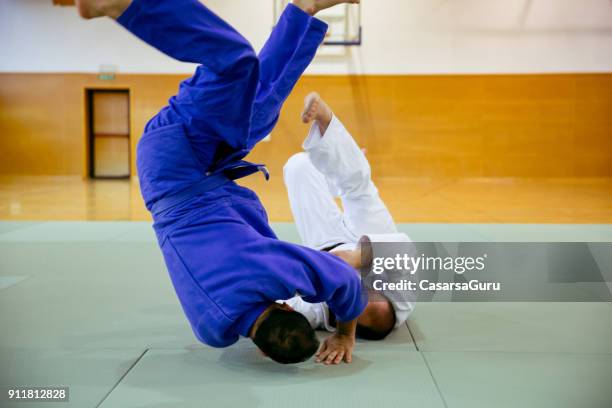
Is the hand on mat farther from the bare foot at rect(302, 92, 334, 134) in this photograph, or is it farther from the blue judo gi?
the bare foot at rect(302, 92, 334, 134)

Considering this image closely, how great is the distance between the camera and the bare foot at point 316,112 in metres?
2.60

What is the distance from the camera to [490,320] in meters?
2.54

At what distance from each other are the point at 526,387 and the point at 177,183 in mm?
1285

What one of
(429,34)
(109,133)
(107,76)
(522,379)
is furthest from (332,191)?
(109,133)

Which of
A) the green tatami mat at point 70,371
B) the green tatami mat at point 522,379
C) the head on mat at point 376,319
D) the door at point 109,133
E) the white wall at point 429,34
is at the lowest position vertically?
the green tatami mat at point 522,379

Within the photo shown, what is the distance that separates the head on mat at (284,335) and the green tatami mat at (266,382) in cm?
11

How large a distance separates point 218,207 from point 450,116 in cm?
833

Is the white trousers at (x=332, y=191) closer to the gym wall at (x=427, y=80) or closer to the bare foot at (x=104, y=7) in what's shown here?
the bare foot at (x=104, y=7)

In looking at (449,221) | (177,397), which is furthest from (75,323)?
(449,221)

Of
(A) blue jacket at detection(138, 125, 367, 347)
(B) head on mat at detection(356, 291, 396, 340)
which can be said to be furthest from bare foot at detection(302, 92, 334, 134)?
(B) head on mat at detection(356, 291, 396, 340)

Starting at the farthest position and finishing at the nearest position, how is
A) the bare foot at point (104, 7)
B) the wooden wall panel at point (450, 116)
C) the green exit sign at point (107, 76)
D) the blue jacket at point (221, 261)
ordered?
the green exit sign at point (107, 76)
the wooden wall panel at point (450, 116)
the blue jacket at point (221, 261)
the bare foot at point (104, 7)

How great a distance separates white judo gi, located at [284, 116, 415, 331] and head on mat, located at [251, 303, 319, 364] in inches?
34.3

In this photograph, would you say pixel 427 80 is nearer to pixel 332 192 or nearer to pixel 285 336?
pixel 332 192

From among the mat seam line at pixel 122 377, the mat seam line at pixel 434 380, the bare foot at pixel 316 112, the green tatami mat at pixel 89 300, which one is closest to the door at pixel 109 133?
the green tatami mat at pixel 89 300
